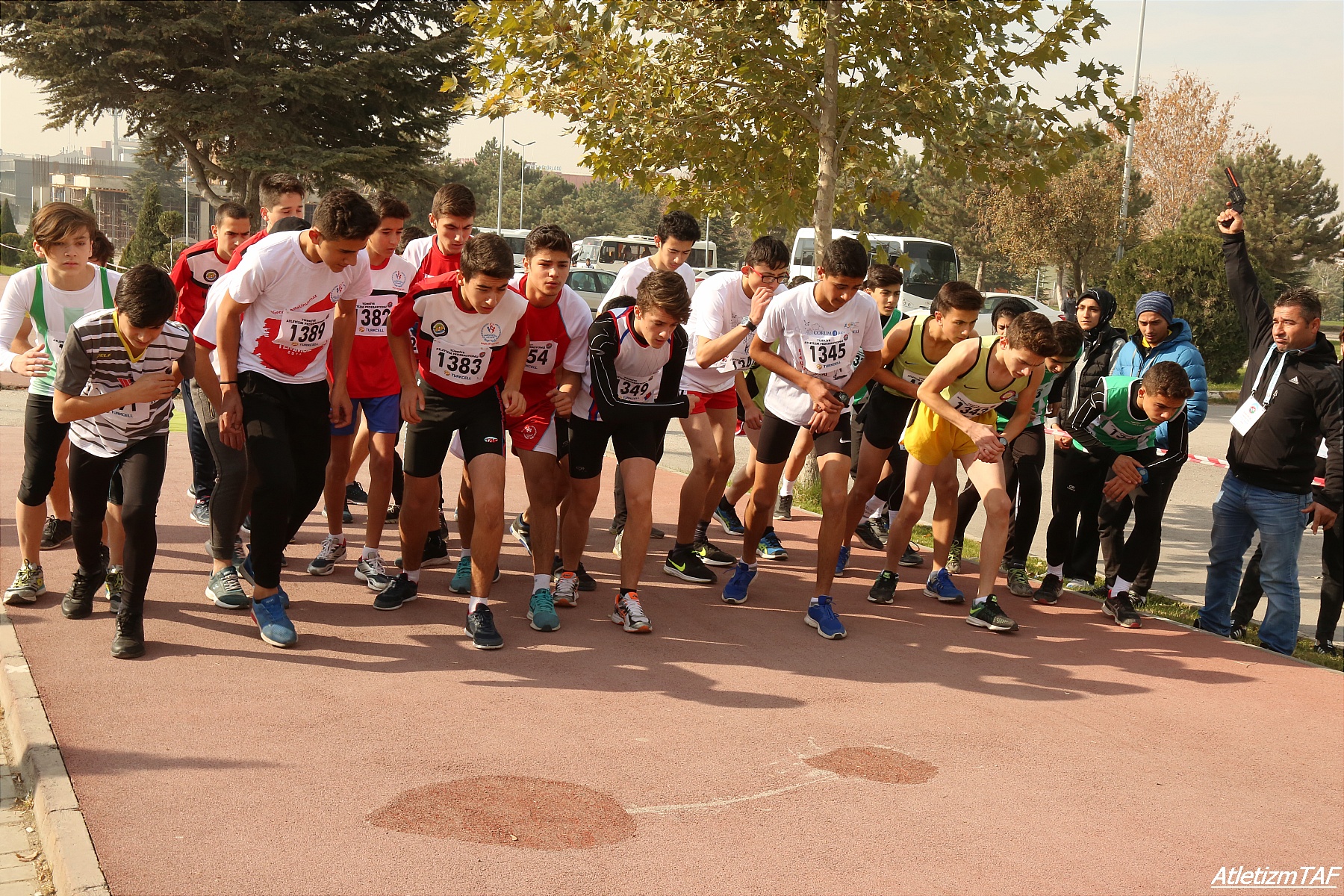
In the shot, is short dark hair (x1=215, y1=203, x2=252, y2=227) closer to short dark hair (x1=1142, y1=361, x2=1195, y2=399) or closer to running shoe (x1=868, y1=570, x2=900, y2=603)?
running shoe (x1=868, y1=570, x2=900, y2=603)

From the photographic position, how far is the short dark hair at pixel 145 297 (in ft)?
16.3

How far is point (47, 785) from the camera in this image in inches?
154

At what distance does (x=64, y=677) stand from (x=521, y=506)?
14.4ft

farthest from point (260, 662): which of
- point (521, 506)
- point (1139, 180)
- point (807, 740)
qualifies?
point (1139, 180)

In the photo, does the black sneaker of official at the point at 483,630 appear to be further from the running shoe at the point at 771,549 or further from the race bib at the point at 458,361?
the running shoe at the point at 771,549

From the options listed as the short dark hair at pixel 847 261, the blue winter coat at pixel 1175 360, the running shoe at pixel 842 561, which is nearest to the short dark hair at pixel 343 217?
the short dark hair at pixel 847 261

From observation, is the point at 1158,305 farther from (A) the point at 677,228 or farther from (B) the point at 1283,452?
(A) the point at 677,228

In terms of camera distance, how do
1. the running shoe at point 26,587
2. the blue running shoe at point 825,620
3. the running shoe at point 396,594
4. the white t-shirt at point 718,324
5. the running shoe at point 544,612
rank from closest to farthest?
1. the running shoe at point 26,587
2. the running shoe at point 544,612
3. the running shoe at point 396,594
4. the blue running shoe at point 825,620
5. the white t-shirt at point 718,324

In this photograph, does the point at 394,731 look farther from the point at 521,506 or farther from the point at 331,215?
the point at 521,506

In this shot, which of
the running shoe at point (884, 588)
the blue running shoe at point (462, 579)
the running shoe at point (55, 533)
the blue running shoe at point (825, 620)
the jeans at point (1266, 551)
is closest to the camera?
the blue running shoe at point (825, 620)

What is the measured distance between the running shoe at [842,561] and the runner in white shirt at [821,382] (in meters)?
1.08

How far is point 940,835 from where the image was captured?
411 centimetres

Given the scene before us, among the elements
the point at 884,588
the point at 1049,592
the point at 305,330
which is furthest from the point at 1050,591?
the point at 305,330

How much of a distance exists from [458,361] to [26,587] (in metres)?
2.47
